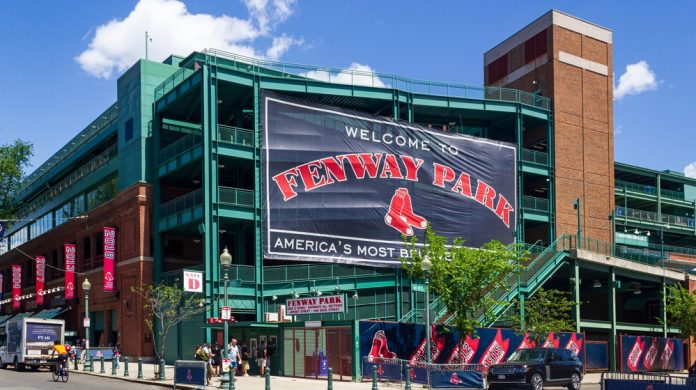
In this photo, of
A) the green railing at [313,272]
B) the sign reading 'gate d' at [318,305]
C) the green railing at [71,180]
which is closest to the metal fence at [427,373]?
the sign reading 'gate d' at [318,305]

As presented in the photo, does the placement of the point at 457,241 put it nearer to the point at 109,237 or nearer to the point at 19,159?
the point at 109,237

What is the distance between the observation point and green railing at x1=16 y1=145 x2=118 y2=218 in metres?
59.7

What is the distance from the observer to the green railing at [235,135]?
47.2 metres

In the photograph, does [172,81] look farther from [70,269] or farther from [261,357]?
[261,357]

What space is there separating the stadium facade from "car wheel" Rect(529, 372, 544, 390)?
305 inches

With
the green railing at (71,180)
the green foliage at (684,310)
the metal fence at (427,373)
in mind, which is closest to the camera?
the metal fence at (427,373)

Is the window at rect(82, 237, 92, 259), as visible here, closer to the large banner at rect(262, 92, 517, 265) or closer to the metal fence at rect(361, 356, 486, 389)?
the large banner at rect(262, 92, 517, 265)

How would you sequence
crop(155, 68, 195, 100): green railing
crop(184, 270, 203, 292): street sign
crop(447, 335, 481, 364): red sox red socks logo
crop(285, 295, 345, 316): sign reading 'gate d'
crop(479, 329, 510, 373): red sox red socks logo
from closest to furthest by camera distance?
1. crop(285, 295, 345, 316): sign reading 'gate d'
2. crop(184, 270, 203, 292): street sign
3. crop(447, 335, 481, 364): red sox red socks logo
4. crop(479, 329, 510, 373): red sox red socks logo
5. crop(155, 68, 195, 100): green railing

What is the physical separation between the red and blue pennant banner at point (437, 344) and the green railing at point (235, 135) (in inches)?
656

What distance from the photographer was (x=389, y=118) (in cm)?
5244

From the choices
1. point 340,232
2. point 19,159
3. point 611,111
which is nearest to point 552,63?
point 611,111

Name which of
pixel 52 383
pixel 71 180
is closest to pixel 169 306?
pixel 52 383

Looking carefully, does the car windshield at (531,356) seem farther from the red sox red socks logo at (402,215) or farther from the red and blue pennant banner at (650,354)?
the red sox red socks logo at (402,215)

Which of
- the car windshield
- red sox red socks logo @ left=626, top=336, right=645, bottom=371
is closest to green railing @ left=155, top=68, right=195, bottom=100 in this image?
the car windshield
